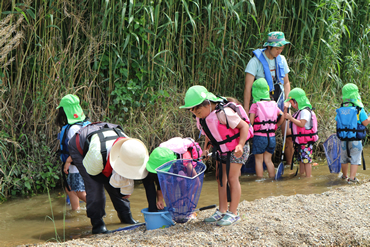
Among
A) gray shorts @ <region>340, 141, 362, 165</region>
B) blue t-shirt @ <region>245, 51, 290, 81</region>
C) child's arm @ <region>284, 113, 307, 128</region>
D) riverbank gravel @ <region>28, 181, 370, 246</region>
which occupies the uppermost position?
blue t-shirt @ <region>245, 51, 290, 81</region>

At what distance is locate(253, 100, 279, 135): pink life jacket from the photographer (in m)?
5.18

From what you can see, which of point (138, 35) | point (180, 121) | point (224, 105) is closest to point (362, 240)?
point (224, 105)

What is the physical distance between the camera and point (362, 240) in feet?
9.93

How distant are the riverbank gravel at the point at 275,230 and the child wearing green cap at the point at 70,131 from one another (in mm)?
1022

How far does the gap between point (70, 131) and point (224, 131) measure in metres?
1.72

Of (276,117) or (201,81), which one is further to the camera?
(201,81)

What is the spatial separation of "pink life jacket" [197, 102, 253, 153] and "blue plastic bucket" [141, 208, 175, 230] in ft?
2.51

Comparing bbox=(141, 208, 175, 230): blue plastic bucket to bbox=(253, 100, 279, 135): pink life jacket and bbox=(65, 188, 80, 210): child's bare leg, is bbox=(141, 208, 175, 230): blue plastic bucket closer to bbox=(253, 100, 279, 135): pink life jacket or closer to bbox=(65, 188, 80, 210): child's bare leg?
bbox=(65, 188, 80, 210): child's bare leg

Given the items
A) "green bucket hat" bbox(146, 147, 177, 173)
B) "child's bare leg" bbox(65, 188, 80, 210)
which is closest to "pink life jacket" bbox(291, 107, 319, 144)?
"green bucket hat" bbox(146, 147, 177, 173)

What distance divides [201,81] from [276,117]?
4.26 ft

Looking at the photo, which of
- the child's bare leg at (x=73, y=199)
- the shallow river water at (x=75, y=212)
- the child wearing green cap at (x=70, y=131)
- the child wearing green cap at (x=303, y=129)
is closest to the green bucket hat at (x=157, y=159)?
the shallow river water at (x=75, y=212)

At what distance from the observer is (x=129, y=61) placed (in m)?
5.44

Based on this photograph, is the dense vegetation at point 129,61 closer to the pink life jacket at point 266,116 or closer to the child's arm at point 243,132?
the pink life jacket at point 266,116

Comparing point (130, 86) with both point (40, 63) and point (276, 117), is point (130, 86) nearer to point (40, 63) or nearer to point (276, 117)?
point (40, 63)
